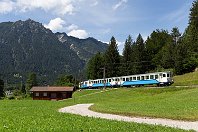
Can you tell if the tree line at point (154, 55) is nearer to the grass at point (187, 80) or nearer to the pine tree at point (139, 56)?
the pine tree at point (139, 56)

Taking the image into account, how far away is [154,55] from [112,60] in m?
16.9

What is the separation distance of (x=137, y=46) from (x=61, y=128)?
408 feet

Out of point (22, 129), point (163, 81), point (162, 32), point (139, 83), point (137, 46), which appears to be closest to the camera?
point (22, 129)

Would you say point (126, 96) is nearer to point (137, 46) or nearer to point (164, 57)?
point (164, 57)

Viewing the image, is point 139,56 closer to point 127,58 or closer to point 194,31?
point 127,58

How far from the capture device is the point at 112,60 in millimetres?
141500

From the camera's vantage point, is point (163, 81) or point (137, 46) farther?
point (137, 46)

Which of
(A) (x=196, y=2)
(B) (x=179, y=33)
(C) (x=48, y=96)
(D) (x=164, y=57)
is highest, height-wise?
(A) (x=196, y=2)

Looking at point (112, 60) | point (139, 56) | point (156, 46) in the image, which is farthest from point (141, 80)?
point (156, 46)

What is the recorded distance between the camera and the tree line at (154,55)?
392 feet

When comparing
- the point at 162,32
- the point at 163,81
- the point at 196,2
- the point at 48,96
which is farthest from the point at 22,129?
the point at 162,32

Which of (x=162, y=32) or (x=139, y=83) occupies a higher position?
(x=162, y=32)

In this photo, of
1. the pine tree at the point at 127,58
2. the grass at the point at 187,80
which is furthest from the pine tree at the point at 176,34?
the grass at the point at 187,80

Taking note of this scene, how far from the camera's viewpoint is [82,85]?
411 feet
